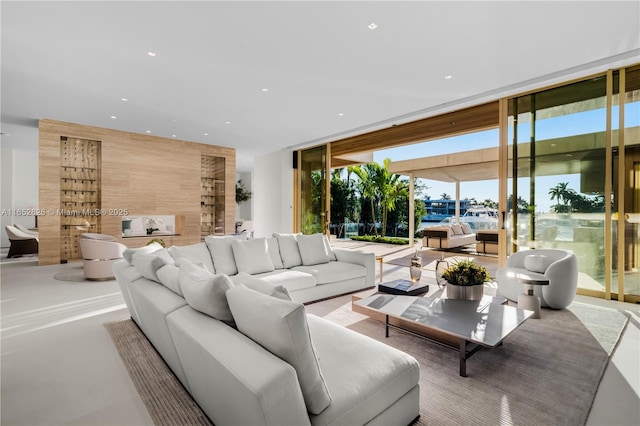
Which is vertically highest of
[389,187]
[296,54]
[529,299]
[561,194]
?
[296,54]

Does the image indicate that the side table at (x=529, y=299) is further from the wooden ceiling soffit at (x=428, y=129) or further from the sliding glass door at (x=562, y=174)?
the wooden ceiling soffit at (x=428, y=129)

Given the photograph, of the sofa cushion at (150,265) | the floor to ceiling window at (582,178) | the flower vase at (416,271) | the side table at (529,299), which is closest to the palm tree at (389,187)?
the floor to ceiling window at (582,178)

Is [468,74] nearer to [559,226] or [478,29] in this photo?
[478,29]

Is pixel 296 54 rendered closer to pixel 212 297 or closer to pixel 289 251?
pixel 289 251

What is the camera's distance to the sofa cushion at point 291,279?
137 inches

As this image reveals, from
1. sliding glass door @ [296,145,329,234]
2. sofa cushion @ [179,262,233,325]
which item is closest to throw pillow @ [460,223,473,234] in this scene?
sliding glass door @ [296,145,329,234]

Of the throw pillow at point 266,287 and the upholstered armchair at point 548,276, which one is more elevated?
the throw pillow at point 266,287

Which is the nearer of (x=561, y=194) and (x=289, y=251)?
(x=289, y=251)

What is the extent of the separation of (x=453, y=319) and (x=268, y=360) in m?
1.75

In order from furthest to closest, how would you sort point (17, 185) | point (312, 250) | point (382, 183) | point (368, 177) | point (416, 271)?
point (368, 177) → point (382, 183) → point (17, 185) → point (312, 250) → point (416, 271)

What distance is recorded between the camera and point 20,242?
7.50m

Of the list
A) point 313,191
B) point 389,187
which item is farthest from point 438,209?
point 313,191

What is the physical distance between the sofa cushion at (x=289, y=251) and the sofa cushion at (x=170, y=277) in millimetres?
1976

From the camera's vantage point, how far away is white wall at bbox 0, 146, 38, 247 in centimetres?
936
